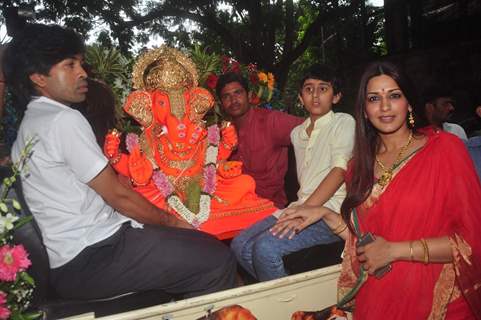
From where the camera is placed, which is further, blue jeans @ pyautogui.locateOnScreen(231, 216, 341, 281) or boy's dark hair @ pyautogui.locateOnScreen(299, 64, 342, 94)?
boy's dark hair @ pyautogui.locateOnScreen(299, 64, 342, 94)

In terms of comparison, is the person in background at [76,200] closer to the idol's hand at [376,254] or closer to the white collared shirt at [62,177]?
the white collared shirt at [62,177]

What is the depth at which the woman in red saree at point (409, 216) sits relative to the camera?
70.6 inches

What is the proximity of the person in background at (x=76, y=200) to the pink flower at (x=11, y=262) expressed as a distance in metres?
0.37

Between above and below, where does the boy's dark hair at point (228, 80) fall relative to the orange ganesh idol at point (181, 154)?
above

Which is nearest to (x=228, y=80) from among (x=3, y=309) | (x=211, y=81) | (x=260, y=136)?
(x=211, y=81)

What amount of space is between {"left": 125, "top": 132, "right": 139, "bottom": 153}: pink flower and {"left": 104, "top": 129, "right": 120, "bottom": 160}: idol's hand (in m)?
0.12

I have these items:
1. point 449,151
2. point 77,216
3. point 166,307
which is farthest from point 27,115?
point 449,151

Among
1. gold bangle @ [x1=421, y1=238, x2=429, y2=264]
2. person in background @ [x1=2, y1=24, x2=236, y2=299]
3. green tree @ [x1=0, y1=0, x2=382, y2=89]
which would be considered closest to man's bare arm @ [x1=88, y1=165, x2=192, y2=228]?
person in background @ [x1=2, y1=24, x2=236, y2=299]

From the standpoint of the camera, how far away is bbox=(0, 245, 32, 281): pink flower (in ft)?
5.07

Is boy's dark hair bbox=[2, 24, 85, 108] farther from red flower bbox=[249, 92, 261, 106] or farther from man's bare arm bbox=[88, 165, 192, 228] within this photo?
red flower bbox=[249, 92, 261, 106]

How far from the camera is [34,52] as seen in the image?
6.47 ft

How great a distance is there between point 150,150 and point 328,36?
41.6ft

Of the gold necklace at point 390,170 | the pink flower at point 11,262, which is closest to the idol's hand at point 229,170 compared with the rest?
the gold necklace at point 390,170

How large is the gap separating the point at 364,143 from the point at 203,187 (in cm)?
132
